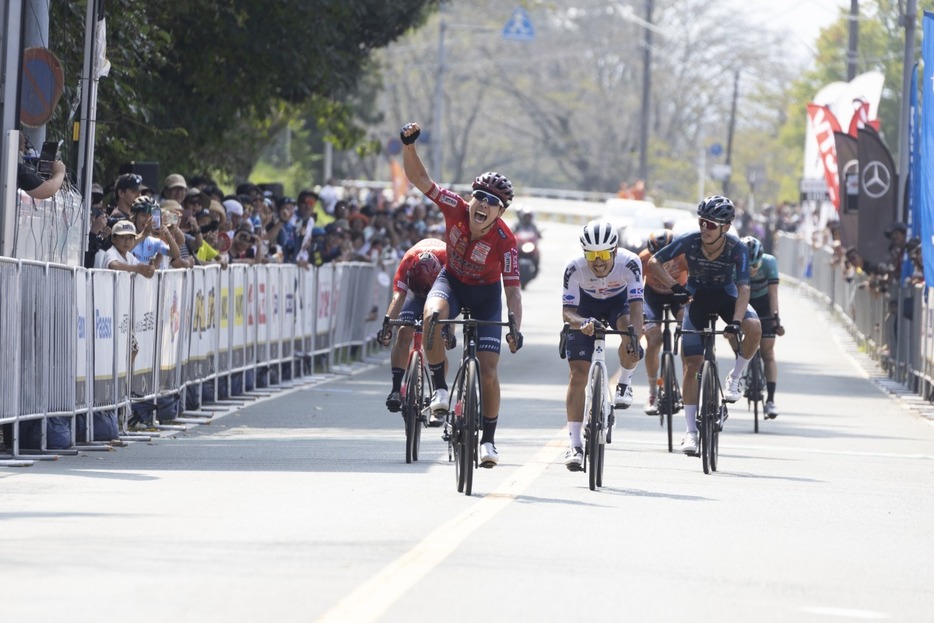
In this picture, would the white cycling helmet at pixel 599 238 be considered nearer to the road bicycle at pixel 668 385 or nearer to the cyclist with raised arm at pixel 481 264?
the cyclist with raised arm at pixel 481 264

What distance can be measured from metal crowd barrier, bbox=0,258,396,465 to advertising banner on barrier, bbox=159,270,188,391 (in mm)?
16

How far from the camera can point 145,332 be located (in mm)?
17203

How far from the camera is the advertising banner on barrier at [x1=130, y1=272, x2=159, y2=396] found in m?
16.9

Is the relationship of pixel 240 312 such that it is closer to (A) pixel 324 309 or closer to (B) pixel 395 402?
(A) pixel 324 309

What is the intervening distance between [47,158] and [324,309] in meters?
9.65

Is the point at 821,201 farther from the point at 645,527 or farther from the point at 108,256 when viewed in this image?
the point at 645,527

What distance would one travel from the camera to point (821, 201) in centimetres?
4634

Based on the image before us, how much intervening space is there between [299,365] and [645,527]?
14442 mm

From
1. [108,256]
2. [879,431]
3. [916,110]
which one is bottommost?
[879,431]

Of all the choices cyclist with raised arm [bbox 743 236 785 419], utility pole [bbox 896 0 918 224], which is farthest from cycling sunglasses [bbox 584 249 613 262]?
utility pole [bbox 896 0 918 224]

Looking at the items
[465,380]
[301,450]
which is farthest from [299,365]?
[465,380]

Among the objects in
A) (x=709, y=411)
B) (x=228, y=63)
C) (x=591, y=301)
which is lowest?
(x=709, y=411)

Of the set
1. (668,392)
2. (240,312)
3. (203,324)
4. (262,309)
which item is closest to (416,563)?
(668,392)

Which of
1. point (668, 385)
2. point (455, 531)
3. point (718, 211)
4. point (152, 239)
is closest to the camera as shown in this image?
point (455, 531)
